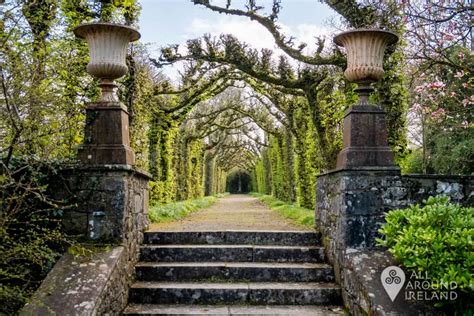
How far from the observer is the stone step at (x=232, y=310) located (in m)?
4.14

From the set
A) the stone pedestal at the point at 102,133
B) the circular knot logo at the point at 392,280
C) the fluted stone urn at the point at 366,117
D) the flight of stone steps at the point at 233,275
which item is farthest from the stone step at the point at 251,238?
the circular knot logo at the point at 392,280

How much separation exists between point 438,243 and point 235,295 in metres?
2.18

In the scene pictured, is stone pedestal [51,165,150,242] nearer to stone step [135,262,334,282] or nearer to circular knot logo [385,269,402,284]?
stone step [135,262,334,282]

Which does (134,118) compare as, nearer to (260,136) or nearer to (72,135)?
(72,135)

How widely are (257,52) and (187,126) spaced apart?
10795 mm

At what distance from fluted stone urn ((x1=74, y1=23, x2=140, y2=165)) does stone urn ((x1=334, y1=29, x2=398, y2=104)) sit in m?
2.56

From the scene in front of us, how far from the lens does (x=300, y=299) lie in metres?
4.48

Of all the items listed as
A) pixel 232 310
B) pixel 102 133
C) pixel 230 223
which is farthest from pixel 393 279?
pixel 230 223

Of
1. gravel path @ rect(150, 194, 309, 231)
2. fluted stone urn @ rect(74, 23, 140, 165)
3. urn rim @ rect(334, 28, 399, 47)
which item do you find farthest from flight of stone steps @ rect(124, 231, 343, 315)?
urn rim @ rect(334, 28, 399, 47)

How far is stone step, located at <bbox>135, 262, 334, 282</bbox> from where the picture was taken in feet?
16.0

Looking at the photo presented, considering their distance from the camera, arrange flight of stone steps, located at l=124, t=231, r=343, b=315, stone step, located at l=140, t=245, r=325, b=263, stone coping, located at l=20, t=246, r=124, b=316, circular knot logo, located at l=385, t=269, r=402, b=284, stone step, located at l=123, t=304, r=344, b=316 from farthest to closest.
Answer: stone step, located at l=140, t=245, r=325, b=263
flight of stone steps, located at l=124, t=231, r=343, b=315
stone step, located at l=123, t=304, r=344, b=316
circular knot logo, located at l=385, t=269, r=402, b=284
stone coping, located at l=20, t=246, r=124, b=316

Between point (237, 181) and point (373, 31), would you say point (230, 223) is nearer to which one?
point (373, 31)

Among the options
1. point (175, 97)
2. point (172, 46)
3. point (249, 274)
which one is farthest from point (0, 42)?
point (175, 97)

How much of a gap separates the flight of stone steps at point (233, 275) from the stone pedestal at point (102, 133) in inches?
55.1
